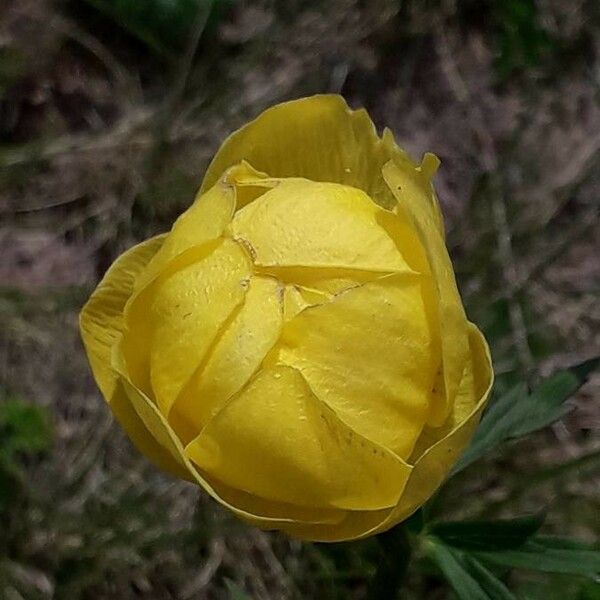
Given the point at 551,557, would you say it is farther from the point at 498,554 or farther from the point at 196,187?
the point at 196,187

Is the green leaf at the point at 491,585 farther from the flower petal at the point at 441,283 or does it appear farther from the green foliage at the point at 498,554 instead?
the flower petal at the point at 441,283

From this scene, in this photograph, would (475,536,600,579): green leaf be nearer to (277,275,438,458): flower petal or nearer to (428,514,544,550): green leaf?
(428,514,544,550): green leaf

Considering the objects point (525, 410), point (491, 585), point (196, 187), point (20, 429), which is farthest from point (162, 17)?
point (491, 585)

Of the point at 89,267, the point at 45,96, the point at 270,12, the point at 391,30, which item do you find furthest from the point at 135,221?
the point at 391,30

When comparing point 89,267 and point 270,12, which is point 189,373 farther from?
point 270,12

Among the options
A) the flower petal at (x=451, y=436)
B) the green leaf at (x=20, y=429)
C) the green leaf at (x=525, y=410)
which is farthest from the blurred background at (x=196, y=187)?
the flower petal at (x=451, y=436)
